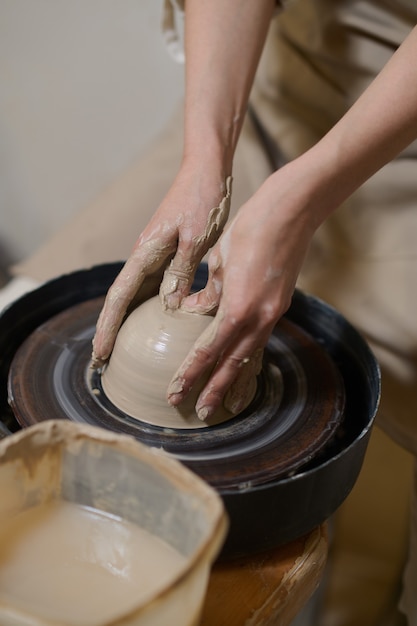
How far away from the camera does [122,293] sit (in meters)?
1.01

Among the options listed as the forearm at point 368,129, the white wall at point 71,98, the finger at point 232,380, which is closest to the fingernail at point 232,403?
the finger at point 232,380

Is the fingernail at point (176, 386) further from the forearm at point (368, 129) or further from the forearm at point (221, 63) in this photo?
the forearm at point (221, 63)

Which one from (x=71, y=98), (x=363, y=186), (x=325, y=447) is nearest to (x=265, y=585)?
(x=325, y=447)

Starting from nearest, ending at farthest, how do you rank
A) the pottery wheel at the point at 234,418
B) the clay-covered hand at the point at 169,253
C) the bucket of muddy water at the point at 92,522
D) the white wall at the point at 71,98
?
the bucket of muddy water at the point at 92,522
the pottery wheel at the point at 234,418
the clay-covered hand at the point at 169,253
the white wall at the point at 71,98

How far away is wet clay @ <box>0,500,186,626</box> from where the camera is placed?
0.64 m

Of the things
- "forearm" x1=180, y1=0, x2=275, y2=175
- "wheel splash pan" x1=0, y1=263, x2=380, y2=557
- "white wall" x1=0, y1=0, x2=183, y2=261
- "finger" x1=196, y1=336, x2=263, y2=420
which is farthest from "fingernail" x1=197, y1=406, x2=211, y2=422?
"white wall" x1=0, y1=0, x2=183, y2=261

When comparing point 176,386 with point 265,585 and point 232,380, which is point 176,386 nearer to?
point 232,380

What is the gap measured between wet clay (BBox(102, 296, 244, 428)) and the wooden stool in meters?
0.21

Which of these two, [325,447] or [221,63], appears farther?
[221,63]

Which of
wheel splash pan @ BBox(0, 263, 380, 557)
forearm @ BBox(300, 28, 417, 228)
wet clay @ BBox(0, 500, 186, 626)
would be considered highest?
forearm @ BBox(300, 28, 417, 228)

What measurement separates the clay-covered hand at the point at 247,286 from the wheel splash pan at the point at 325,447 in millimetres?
167

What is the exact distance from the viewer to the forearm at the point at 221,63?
1186mm

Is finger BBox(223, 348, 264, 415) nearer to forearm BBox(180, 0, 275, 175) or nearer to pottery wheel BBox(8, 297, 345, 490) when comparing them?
pottery wheel BBox(8, 297, 345, 490)

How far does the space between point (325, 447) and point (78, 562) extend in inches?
18.0
